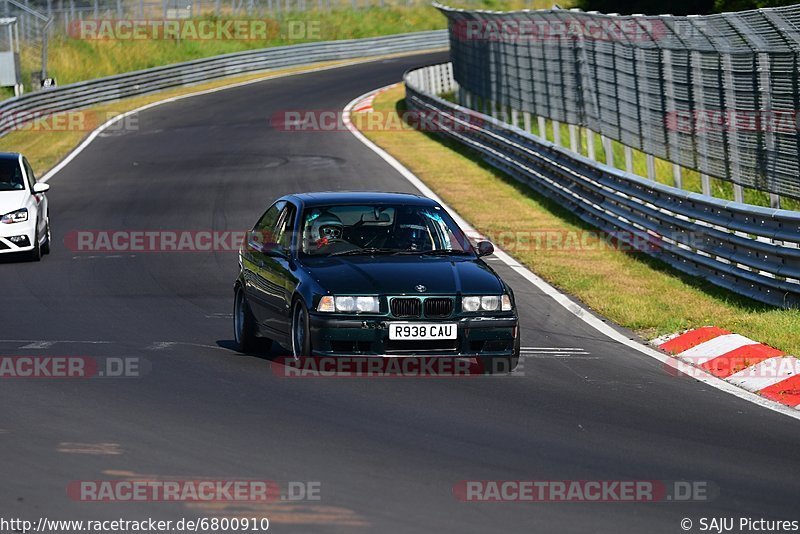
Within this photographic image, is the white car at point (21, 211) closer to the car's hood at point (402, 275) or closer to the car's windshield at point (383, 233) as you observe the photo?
the car's windshield at point (383, 233)

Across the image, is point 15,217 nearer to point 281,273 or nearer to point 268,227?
point 268,227

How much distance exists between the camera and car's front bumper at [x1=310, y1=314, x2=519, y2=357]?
10.8 metres

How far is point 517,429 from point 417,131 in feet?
97.3

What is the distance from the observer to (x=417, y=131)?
38250mm

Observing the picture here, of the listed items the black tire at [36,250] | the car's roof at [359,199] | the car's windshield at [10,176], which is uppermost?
the car's roof at [359,199]

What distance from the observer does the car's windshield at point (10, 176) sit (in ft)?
66.1

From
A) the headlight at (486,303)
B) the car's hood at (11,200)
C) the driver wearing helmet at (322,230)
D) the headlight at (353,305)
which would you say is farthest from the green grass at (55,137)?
the headlight at (486,303)

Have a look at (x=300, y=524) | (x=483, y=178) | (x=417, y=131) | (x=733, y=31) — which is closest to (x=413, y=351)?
(x=300, y=524)

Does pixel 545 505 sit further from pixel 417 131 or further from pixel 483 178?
pixel 417 131

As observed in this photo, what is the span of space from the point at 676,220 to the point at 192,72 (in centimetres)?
4027

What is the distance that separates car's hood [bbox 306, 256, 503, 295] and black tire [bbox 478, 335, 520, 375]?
52 cm

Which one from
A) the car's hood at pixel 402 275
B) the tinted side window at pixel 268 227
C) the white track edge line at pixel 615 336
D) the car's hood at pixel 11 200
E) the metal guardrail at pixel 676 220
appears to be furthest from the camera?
the car's hood at pixel 11 200

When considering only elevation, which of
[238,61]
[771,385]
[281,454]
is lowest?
[238,61]

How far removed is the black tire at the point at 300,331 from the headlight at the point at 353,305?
208mm
